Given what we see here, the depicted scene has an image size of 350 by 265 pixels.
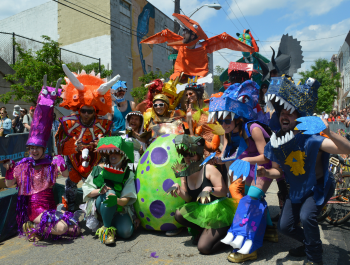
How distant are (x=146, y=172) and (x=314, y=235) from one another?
6.25 ft

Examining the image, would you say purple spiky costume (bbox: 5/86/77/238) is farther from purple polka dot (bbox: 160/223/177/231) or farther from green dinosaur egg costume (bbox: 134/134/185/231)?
purple polka dot (bbox: 160/223/177/231)

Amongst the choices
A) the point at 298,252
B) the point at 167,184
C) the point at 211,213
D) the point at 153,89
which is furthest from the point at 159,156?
the point at 153,89

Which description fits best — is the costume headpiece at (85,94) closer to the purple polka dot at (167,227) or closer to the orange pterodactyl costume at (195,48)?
the purple polka dot at (167,227)

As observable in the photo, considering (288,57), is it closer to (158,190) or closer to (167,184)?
(167,184)

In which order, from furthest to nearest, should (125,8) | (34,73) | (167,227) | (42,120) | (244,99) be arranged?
(125,8) → (34,73) → (42,120) → (167,227) → (244,99)

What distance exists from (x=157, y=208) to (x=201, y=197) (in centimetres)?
73

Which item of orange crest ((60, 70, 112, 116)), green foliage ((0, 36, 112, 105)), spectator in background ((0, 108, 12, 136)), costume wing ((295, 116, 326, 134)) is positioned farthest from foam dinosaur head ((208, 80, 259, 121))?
green foliage ((0, 36, 112, 105))

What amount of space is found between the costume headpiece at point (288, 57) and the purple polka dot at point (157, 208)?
2.13m

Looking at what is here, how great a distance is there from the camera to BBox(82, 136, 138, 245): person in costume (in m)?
3.18

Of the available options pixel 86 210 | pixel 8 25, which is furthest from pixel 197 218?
pixel 8 25

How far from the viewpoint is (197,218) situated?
9.10 ft

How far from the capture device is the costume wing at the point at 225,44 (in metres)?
5.61

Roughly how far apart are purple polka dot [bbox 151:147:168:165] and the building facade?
14181mm

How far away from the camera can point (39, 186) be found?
3.42 m
